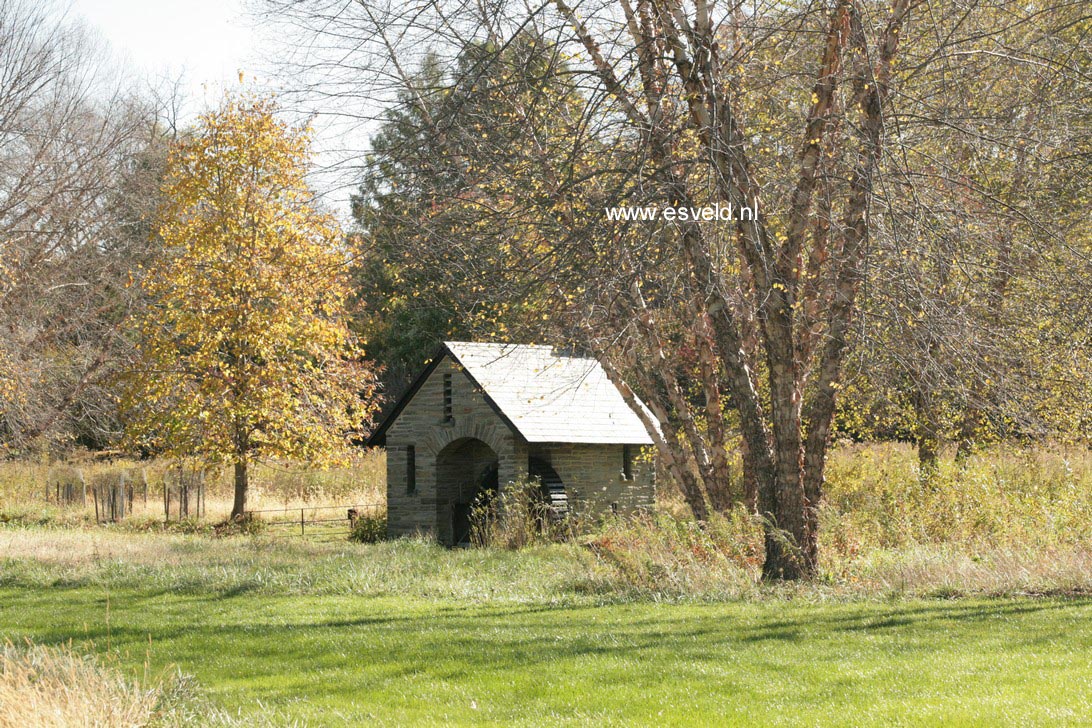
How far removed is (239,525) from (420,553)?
8901 mm

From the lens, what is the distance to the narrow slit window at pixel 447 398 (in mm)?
20922

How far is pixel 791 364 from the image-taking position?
10.4 m

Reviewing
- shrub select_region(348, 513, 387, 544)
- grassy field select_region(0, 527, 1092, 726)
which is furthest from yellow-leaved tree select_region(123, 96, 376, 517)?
grassy field select_region(0, 527, 1092, 726)

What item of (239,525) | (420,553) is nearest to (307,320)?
(239,525)

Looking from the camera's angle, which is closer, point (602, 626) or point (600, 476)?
point (602, 626)

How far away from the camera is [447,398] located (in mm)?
20922

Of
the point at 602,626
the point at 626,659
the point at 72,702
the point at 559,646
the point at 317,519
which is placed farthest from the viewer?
the point at 317,519

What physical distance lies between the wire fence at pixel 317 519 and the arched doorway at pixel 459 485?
2372 mm

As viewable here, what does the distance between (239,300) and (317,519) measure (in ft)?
19.6

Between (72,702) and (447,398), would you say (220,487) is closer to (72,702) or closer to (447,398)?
(447,398)

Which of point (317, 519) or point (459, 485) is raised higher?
point (459, 485)

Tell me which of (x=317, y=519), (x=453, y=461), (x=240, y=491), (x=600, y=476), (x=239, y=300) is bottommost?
(x=317, y=519)

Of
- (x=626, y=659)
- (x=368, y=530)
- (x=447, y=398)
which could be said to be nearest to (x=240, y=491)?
(x=368, y=530)

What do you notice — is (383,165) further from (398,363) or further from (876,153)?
Result: (398,363)
